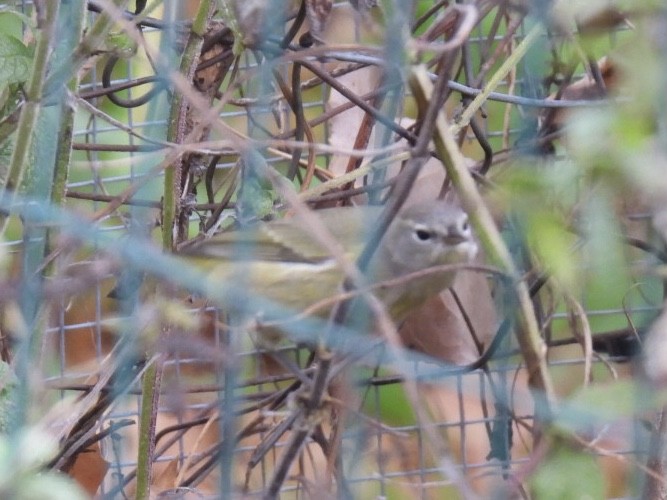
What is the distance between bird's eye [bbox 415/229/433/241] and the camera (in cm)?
149

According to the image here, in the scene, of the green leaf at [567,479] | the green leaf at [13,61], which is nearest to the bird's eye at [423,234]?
the green leaf at [13,61]

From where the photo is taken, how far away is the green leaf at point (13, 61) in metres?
1.20

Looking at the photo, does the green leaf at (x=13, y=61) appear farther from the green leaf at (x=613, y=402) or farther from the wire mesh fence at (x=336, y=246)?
the green leaf at (x=613, y=402)

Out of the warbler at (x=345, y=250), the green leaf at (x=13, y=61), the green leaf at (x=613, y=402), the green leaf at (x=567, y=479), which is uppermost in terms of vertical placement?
the green leaf at (x=13, y=61)

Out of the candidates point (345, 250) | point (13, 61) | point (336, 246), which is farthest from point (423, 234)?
point (336, 246)

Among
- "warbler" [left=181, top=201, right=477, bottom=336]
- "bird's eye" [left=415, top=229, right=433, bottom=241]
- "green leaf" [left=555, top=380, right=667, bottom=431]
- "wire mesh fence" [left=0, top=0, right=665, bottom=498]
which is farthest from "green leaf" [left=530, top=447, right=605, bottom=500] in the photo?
"bird's eye" [left=415, top=229, right=433, bottom=241]

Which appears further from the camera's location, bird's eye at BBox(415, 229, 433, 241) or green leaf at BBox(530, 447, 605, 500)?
bird's eye at BBox(415, 229, 433, 241)

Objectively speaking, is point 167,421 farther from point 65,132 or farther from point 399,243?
point 65,132

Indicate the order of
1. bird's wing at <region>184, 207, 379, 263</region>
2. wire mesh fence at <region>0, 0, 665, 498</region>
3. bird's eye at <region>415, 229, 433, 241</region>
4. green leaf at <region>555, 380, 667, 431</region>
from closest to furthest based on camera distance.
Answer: green leaf at <region>555, 380, 667, 431</region>, wire mesh fence at <region>0, 0, 665, 498</region>, bird's wing at <region>184, 207, 379, 263</region>, bird's eye at <region>415, 229, 433, 241</region>

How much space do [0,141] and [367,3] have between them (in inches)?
21.0

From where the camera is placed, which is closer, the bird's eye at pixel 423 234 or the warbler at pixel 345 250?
the warbler at pixel 345 250

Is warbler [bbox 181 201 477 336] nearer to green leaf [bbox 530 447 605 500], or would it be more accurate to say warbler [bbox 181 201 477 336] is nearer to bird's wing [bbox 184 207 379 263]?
bird's wing [bbox 184 207 379 263]

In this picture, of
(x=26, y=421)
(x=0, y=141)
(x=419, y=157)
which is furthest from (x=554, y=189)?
(x=0, y=141)

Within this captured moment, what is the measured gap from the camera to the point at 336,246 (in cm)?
75
